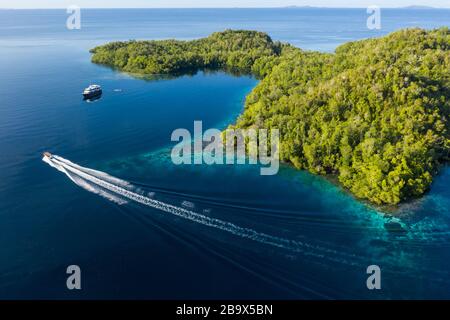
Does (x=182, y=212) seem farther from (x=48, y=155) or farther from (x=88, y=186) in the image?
(x=48, y=155)

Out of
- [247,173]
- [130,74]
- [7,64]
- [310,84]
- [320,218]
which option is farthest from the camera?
[7,64]

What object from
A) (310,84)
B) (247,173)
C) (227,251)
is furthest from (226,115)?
(227,251)

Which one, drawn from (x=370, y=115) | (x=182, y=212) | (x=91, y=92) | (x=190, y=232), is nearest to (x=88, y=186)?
(x=182, y=212)
